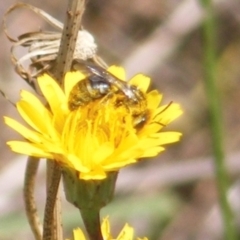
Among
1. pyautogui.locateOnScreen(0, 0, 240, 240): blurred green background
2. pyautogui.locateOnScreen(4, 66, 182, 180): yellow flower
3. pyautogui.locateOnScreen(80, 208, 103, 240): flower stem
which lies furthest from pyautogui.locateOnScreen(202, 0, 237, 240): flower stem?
pyautogui.locateOnScreen(0, 0, 240, 240): blurred green background

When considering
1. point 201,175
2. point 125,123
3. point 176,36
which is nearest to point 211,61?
point 125,123

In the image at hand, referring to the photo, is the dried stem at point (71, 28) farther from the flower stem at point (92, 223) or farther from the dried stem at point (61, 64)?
the flower stem at point (92, 223)

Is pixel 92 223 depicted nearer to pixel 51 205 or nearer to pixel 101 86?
pixel 51 205

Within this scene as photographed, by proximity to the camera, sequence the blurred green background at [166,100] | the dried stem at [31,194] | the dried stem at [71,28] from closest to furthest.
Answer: the dried stem at [71,28], the dried stem at [31,194], the blurred green background at [166,100]

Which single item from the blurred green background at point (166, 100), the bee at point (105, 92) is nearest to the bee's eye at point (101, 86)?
the bee at point (105, 92)

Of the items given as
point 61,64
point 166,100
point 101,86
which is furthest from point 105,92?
point 166,100

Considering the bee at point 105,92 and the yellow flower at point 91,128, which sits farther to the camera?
the bee at point 105,92

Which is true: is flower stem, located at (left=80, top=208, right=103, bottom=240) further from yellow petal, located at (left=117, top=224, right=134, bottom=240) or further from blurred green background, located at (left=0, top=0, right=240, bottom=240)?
blurred green background, located at (left=0, top=0, right=240, bottom=240)
